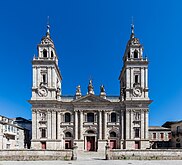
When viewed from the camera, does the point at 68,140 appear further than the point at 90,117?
No

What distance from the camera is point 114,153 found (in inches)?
1356

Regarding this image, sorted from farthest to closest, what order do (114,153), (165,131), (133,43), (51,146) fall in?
(165,131) < (133,43) < (51,146) < (114,153)

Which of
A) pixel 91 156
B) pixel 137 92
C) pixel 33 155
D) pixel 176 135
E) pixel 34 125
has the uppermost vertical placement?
pixel 137 92

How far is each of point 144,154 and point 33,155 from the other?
15408 millimetres

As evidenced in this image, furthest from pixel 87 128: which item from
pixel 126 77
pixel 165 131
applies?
pixel 165 131

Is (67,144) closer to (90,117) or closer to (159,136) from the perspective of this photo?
(90,117)

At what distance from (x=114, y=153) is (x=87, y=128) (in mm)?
18209

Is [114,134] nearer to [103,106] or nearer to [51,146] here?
[103,106]

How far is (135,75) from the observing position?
5244 cm

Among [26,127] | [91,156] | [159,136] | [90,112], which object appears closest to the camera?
[91,156]

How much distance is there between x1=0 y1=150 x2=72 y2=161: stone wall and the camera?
32938mm

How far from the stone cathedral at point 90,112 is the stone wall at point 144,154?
50.0 ft

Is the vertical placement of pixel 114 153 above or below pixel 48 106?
below

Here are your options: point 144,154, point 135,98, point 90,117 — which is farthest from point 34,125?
point 144,154
